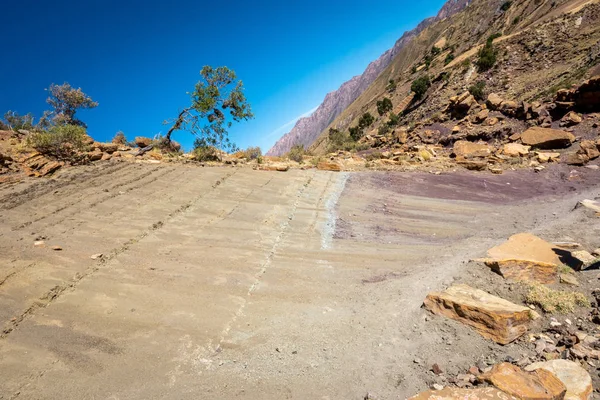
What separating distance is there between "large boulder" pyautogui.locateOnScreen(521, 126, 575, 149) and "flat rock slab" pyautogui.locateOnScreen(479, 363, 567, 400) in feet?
61.4

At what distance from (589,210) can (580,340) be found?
724cm

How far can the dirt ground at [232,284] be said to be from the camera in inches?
148

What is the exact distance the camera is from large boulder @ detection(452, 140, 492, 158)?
1823cm

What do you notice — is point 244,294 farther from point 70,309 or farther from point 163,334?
point 70,309

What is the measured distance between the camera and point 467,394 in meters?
3.06

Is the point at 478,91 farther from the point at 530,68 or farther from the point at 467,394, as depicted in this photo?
the point at 467,394

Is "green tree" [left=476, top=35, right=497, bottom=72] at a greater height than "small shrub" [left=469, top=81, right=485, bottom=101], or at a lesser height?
greater

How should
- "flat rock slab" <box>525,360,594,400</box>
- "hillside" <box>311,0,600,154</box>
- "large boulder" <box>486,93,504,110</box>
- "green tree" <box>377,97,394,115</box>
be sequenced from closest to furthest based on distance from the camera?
1. "flat rock slab" <box>525,360,594,400</box>
2. "large boulder" <box>486,93,504,110</box>
3. "hillside" <box>311,0,600,154</box>
4. "green tree" <box>377,97,394,115</box>

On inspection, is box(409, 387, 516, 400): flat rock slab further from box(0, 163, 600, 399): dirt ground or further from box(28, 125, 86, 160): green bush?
box(28, 125, 86, 160): green bush

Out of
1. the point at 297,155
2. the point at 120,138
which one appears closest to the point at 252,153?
the point at 297,155

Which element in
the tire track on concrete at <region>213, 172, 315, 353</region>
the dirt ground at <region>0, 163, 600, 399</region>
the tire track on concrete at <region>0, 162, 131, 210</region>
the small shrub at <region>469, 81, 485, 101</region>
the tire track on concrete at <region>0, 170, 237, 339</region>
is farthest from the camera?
the small shrub at <region>469, 81, 485, 101</region>

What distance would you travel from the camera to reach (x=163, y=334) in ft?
14.4

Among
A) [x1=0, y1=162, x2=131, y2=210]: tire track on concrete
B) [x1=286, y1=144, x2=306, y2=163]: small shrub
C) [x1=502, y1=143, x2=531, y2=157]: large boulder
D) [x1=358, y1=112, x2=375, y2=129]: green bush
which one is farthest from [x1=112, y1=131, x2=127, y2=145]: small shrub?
[x1=358, y1=112, x2=375, y2=129]: green bush

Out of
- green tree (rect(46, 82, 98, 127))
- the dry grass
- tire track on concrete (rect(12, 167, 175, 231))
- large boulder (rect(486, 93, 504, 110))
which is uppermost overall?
green tree (rect(46, 82, 98, 127))
